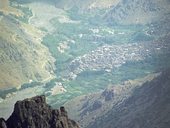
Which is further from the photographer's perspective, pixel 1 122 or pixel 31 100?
pixel 31 100

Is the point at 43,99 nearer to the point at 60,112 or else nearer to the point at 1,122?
the point at 60,112

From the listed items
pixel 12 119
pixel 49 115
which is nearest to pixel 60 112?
pixel 49 115

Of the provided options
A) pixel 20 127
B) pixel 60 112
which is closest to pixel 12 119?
pixel 20 127

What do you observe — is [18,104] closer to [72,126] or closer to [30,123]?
[30,123]

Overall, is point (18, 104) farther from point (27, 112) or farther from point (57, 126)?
point (57, 126)
